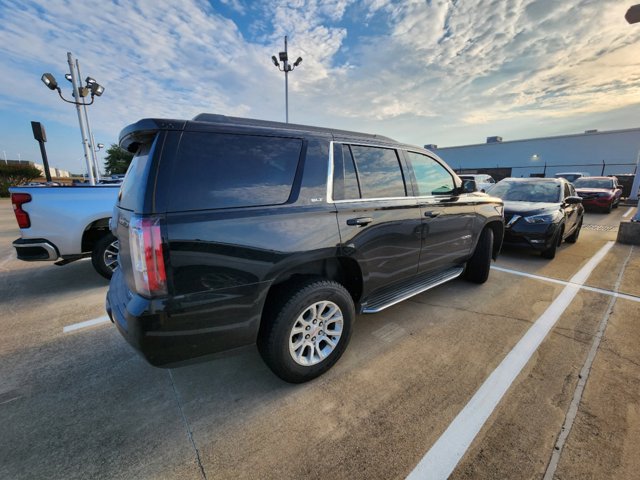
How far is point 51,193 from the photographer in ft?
13.2

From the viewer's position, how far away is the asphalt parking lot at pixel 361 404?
172cm

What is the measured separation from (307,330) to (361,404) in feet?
2.14

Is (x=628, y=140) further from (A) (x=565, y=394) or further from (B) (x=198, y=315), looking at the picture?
(B) (x=198, y=315)

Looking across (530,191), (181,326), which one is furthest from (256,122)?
(530,191)

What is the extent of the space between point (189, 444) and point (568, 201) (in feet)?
25.6

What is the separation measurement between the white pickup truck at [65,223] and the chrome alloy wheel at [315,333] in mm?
3596

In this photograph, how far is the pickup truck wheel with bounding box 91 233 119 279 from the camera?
432 centimetres

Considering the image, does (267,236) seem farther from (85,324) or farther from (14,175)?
(14,175)

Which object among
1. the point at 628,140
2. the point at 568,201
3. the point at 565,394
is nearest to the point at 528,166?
the point at 628,140

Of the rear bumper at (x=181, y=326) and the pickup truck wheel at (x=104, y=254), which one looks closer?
the rear bumper at (x=181, y=326)

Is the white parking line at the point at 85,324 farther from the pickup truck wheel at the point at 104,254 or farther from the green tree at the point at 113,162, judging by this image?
the green tree at the point at 113,162

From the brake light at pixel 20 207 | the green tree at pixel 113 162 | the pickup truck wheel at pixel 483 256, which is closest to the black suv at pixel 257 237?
the pickup truck wheel at pixel 483 256

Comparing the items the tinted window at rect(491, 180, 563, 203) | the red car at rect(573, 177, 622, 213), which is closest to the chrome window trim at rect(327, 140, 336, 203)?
the tinted window at rect(491, 180, 563, 203)

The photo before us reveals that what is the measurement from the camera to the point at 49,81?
11141 millimetres
